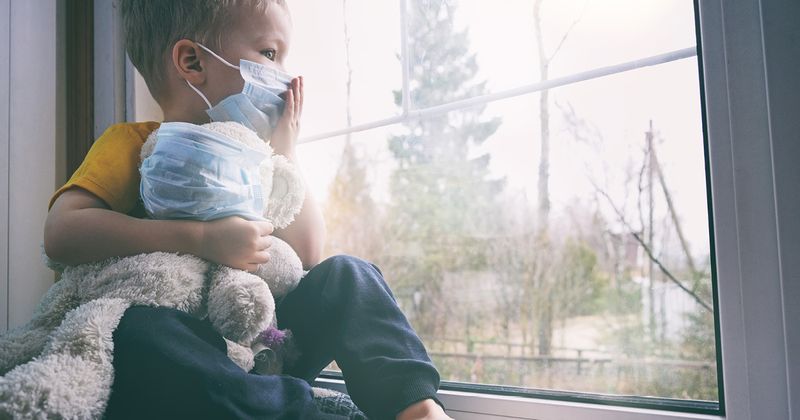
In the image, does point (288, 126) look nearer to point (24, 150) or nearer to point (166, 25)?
point (166, 25)

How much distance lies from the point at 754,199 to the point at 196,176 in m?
0.81

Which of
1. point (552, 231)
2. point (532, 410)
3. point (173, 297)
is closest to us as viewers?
point (173, 297)

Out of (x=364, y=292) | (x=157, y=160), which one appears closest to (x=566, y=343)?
(x=364, y=292)

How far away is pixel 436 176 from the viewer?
1.34 m

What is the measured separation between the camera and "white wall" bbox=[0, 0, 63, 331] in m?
1.15

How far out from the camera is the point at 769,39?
2.43ft

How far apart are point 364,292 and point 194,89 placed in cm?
49

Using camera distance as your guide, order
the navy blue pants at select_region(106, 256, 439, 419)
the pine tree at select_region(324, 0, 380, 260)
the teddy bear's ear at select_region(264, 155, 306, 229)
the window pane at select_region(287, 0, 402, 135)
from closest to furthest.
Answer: the navy blue pants at select_region(106, 256, 439, 419)
the teddy bear's ear at select_region(264, 155, 306, 229)
the window pane at select_region(287, 0, 402, 135)
the pine tree at select_region(324, 0, 380, 260)

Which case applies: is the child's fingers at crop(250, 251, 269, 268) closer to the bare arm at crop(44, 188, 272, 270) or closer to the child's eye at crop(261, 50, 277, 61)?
the bare arm at crop(44, 188, 272, 270)

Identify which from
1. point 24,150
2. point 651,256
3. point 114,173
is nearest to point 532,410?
point 651,256

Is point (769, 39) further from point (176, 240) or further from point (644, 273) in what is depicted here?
point (176, 240)

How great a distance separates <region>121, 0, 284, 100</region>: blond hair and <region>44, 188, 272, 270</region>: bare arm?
0.32 meters

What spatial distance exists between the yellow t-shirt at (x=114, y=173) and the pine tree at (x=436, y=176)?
1.98 ft

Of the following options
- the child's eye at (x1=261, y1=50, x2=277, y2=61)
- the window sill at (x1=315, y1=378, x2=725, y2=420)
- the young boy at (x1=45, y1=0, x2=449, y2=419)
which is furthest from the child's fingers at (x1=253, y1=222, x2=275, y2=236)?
the window sill at (x1=315, y1=378, x2=725, y2=420)
